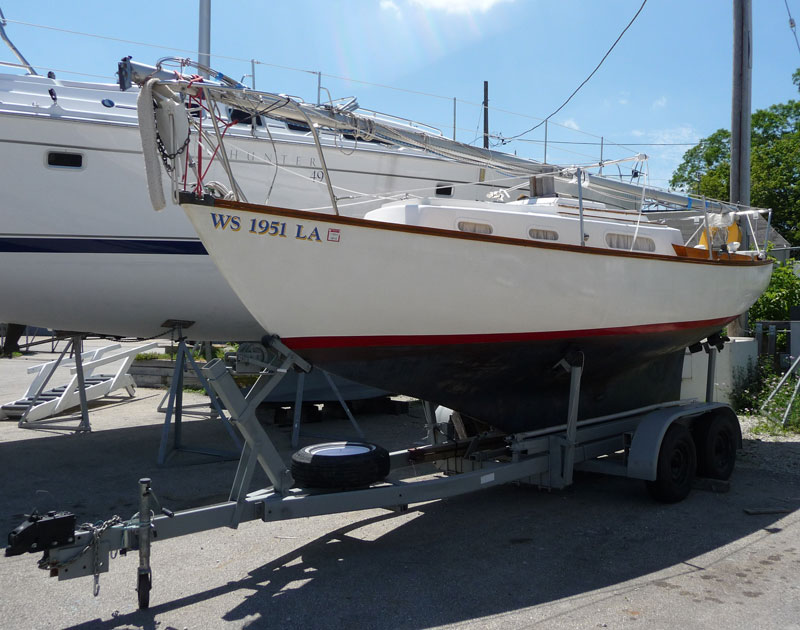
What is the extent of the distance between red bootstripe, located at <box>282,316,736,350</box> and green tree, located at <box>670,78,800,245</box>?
25.6m

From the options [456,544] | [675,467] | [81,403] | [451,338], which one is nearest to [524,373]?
[451,338]

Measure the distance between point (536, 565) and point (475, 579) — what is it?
444mm

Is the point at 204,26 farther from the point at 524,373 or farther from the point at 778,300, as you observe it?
the point at 778,300

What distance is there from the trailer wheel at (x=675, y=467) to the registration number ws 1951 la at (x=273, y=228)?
303 cm

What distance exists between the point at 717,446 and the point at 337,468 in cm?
366

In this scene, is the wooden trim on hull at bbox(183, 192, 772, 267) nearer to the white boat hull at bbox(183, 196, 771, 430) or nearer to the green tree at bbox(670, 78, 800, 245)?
the white boat hull at bbox(183, 196, 771, 430)

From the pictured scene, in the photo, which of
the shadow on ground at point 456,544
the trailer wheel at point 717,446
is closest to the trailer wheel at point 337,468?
the shadow on ground at point 456,544

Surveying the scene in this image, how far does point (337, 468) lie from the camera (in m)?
4.12

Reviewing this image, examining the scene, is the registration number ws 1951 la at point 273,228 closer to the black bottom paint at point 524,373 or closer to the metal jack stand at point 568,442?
the black bottom paint at point 524,373

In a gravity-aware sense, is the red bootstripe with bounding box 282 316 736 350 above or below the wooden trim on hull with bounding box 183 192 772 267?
below

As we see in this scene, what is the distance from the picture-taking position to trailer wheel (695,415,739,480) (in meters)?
5.79

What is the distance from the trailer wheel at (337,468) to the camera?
13.5ft

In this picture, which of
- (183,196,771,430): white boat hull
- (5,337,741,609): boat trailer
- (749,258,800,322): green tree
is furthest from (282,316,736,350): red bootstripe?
(749,258,800,322): green tree

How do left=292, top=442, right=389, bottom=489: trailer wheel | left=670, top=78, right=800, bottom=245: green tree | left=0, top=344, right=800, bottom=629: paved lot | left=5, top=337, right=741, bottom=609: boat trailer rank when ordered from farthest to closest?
left=670, top=78, right=800, bottom=245: green tree → left=292, top=442, right=389, bottom=489: trailer wheel → left=0, top=344, right=800, bottom=629: paved lot → left=5, top=337, right=741, bottom=609: boat trailer
